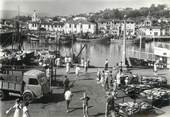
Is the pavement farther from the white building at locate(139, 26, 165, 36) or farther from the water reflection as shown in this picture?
the white building at locate(139, 26, 165, 36)

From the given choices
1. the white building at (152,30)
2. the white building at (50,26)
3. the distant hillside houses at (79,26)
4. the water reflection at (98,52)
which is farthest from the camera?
the white building at (50,26)

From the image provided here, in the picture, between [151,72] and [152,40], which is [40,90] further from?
[152,40]

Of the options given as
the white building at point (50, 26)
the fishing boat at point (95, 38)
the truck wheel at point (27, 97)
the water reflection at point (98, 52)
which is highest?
the white building at point (50, 26)

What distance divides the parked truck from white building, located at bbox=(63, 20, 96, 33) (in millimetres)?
29818

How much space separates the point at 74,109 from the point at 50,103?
1.84 ft

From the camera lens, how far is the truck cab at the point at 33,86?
620 centimetres

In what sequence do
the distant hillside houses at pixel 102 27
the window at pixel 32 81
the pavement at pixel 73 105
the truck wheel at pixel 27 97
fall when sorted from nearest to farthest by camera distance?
1. the pavement at pixel 73 105
2. the truck wheel at pixel 27 97
3. the window at pixel 32 81
4. the distant hillside houses at pixel 102 27

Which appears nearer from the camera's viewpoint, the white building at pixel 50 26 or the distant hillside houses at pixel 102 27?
the distant hillside houses at pixel 102 27

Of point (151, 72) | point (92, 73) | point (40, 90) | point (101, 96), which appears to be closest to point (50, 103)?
point (40, 90)

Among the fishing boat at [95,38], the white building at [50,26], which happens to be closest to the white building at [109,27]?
the fishing boat at [95,38]

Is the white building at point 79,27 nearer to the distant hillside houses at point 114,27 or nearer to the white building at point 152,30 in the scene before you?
the distant hillside houses at point 114,27

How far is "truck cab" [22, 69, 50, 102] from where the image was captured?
20.3 ft

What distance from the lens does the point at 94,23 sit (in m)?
37.4

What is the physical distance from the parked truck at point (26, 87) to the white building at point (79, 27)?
2982 centimetres
